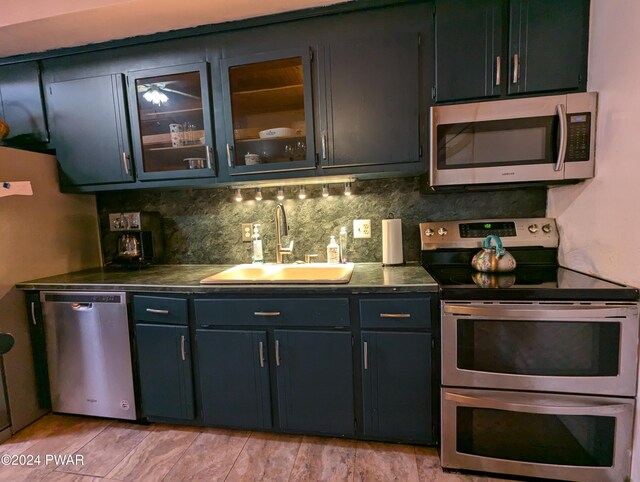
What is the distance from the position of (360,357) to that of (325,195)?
3.26ft

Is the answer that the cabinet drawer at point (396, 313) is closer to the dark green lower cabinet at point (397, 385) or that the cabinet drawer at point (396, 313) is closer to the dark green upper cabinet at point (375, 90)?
the dark green lower cabinet at point (397, 385)

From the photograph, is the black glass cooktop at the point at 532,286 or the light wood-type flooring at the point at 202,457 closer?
the black glass cooktop at the point at 532,286

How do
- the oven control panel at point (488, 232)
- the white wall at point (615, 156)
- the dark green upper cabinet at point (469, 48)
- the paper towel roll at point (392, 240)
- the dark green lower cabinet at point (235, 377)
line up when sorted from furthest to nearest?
1. the paper towel roll at point (392, 240)
2. the oven control panel at point (488, 232)
3. the dark green lower cabinet at point (235, 377)
4. the dark green upper cabinet at point (469, 48)
5. the white wall at point (615, 156)

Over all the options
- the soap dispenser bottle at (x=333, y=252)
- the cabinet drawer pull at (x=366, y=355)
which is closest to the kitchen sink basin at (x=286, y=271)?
the soap dispenser bottle at (x=333, y=252)

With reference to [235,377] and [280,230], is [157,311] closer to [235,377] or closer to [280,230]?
[235,377]

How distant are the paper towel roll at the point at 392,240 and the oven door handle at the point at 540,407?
75cm

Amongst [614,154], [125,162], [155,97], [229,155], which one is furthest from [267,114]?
[614,154]

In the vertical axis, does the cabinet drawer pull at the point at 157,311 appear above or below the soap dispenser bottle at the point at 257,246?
below

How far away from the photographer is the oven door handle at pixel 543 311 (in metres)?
1.19

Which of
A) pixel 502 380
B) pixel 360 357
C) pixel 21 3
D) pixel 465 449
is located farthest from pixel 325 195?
pixel 21 3

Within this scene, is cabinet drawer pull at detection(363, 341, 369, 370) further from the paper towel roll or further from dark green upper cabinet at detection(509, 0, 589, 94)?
dark green upper cabinet at detection(509, 0, 589, 94)

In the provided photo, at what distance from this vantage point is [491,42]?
1.45 metres

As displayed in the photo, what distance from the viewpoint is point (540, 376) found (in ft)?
4.18

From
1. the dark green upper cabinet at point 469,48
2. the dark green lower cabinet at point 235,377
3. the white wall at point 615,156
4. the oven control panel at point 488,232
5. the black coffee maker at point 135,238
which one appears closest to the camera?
the white wall at point 615,156
